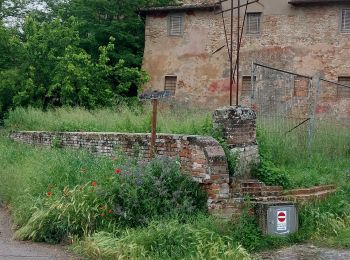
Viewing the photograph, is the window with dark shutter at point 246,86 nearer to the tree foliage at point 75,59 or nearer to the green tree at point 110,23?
the tree foliage at point 75,59

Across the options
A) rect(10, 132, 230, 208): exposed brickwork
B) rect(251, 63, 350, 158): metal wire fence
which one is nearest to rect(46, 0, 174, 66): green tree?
rect(251, 63, 350, 158): metal wire fence

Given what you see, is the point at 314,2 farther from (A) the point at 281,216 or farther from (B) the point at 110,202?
(B) the point at 110,202

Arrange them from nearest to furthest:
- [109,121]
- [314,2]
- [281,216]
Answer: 1. [281,216]
2. [109,121]
3. [314,2]

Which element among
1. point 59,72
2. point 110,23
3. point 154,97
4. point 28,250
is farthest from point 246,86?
point 28,250

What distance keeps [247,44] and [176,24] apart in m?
3.36

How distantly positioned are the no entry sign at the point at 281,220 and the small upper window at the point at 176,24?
53.8 feet

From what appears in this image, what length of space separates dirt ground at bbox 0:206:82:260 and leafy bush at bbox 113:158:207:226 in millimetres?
1116

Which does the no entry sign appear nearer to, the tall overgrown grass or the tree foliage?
the tall overgrown grass

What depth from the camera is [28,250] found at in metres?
8.71

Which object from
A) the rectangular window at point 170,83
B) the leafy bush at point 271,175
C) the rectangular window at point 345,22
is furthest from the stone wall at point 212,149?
the rectangular window at point 345,22

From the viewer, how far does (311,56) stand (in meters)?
22.7

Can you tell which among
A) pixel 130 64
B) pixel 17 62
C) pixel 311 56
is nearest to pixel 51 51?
pixel 17 62

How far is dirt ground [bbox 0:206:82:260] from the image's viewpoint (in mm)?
8336

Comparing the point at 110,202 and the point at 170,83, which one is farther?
the point at 170,83
